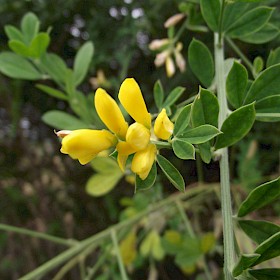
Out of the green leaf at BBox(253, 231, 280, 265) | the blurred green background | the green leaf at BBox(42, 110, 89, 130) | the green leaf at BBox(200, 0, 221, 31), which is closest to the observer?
the green leaf at BBox(253, 231, 280, 265)

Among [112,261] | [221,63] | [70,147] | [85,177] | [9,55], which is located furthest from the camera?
[85,177]

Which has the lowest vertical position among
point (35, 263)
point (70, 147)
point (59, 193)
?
point (35, 263)

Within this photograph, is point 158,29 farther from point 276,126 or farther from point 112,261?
point 112,261

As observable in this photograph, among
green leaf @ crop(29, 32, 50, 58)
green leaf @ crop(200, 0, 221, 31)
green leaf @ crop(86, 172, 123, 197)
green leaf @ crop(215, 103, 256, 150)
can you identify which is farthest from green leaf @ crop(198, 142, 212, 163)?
green leaf @ crop(86, 172, 123, 197)

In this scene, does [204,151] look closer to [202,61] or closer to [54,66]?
[202,61]

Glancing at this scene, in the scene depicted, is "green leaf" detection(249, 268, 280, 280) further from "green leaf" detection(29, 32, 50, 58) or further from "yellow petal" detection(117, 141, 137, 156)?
"green leaf" detection(29, 32, 50, 58)

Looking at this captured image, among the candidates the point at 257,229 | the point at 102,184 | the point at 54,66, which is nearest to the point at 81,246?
the point at 102,184

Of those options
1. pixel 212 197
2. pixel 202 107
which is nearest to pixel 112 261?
pixel 212 197

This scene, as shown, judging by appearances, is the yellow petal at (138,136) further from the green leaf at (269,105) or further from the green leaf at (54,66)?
the green leaf at (54,66)
